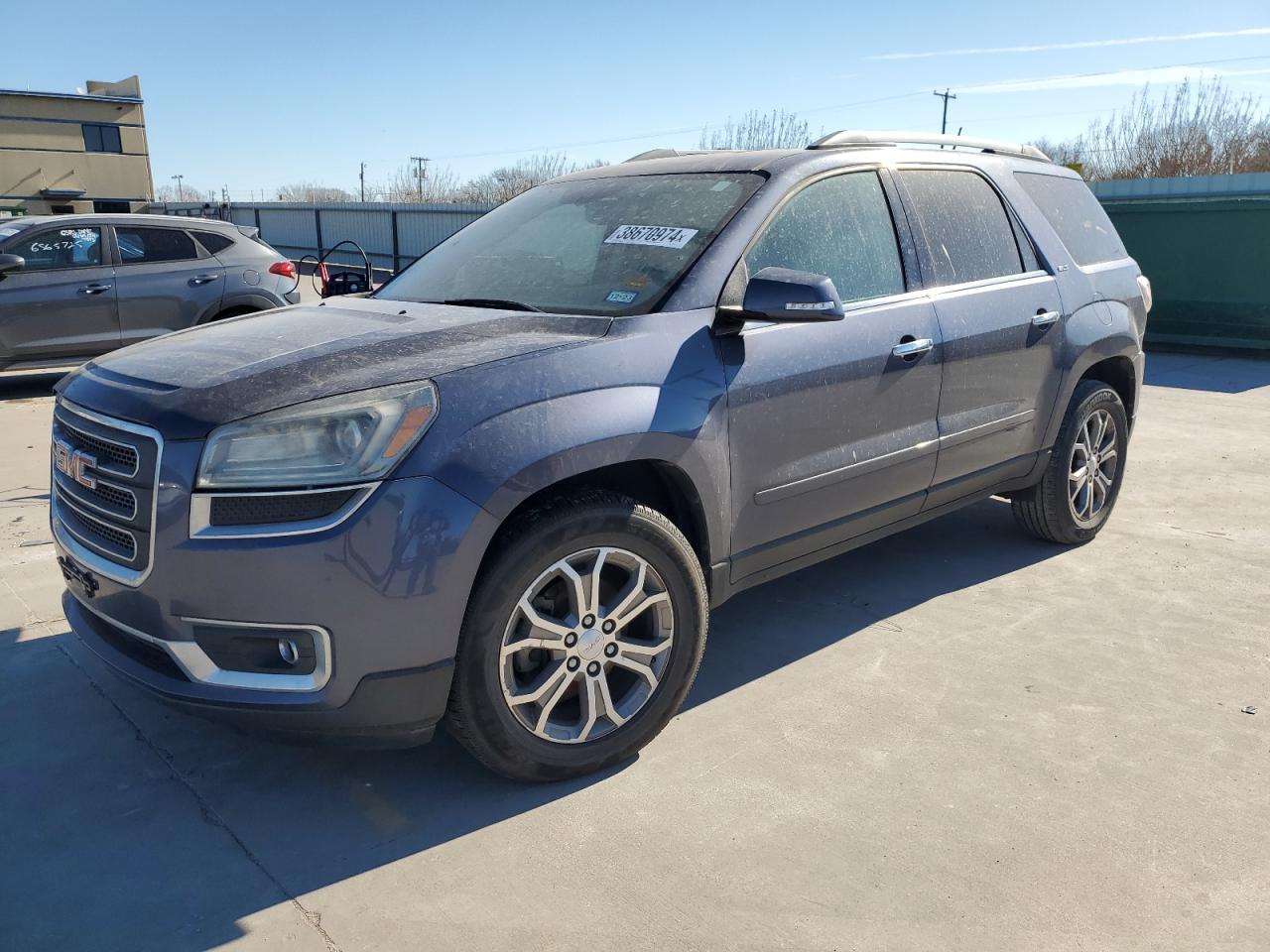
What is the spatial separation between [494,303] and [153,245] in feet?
23.7

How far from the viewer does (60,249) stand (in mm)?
9023

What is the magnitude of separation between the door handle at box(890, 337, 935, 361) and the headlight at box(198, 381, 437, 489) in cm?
188

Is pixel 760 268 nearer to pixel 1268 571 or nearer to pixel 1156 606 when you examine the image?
pixel 1156 606

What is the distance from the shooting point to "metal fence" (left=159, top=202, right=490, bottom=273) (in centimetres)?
2336

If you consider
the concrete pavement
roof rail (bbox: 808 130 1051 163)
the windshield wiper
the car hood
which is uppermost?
roof rail (bbox: 808 130 1051 163)

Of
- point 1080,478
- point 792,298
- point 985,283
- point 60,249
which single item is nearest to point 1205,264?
point 1080,478

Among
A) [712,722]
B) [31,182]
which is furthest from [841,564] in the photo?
[31,182]

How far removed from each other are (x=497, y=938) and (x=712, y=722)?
1.16m

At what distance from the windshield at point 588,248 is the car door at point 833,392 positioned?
25 cm

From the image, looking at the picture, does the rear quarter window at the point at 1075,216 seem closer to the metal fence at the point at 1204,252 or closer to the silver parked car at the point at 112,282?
the silver parked car at the point at 112,282

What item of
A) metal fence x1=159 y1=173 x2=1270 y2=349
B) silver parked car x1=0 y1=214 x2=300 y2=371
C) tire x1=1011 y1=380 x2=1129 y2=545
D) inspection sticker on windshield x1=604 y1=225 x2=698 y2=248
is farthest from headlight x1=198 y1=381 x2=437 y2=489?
metal fence x1=159 y1=173 x2=1270 y2=349

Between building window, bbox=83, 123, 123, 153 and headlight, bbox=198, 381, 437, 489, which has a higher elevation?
building window, bbox=83, 123, 123, 153

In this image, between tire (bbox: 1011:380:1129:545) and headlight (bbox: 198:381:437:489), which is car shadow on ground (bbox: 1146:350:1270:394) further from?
headlight (bbox: 198:381:437:489)

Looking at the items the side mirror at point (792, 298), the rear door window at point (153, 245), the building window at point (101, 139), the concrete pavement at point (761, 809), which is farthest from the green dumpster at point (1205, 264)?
the building window at point (101, 139)
